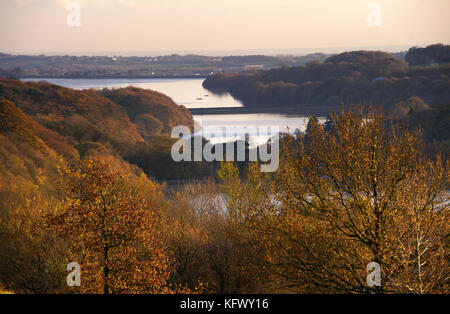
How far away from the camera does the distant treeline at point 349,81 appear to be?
12988cm

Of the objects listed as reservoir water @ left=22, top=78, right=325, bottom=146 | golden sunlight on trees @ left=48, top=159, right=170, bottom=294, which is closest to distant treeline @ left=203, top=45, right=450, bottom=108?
reservoir water @ left=22, top=78, right=325, bottom=146

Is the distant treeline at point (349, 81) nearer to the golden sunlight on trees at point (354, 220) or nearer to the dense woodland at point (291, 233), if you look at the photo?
the dense woodland at point (291, 233)

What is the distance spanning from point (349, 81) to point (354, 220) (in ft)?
475

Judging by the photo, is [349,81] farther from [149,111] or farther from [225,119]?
[149,111]

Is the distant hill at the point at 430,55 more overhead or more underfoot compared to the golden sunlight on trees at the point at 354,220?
more overhead

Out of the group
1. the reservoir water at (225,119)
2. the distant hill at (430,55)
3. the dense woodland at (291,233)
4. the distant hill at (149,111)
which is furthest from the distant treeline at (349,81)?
the dense woodland at (291,233)

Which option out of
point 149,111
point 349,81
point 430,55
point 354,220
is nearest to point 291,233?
point 354,220

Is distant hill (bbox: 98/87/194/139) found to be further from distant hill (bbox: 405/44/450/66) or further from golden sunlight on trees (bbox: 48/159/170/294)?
distant hill (bbox: 405/44/450/66)

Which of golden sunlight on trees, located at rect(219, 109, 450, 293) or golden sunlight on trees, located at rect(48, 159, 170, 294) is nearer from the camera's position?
golden sunlight on trees, located at rect(219, 109, 450, 293)

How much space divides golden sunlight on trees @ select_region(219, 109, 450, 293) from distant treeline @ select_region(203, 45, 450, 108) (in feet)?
371

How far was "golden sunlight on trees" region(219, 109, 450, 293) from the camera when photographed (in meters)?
14.3

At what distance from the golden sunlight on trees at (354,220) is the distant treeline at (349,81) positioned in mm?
113138

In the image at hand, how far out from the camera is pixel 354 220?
53.8ft

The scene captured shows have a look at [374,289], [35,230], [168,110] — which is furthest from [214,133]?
[374,289]
